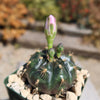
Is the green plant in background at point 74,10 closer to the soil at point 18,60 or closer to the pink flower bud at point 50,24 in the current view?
the soil at point 18,60

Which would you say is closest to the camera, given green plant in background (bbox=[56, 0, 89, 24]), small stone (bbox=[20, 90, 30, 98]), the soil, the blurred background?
small stone (bbox=[20, 90, 30, 98])

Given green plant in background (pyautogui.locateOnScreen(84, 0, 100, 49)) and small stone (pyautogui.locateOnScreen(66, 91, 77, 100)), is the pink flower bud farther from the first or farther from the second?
green plant in background (pyautogui.locateOnScreen(84, 0, 100, 49))

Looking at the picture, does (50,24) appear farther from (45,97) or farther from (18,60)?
(18,60)

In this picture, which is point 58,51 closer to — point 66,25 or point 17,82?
point 17,82

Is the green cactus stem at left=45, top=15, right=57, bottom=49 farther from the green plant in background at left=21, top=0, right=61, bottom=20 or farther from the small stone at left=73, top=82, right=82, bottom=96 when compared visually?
the green plant in background at left=21, top=0, right=61, bottom=20

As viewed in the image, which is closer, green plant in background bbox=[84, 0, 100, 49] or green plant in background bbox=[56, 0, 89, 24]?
green plant in background bbox=[84, 0, 100, 49]

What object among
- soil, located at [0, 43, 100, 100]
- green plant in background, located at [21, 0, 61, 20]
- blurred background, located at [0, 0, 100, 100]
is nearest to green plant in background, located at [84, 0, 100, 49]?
blurred background, located at [0, 0, 100, 100]

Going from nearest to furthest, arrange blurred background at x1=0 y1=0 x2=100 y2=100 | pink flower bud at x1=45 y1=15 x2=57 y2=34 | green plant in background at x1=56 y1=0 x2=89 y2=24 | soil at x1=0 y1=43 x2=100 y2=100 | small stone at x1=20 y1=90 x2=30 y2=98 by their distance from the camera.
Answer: pink flower bud at x1=45 y1=15 x2=57 y2=34 < small stone at x1=20 y1=90 x2=30 y2=98 < soil at x1=0 y1=43 x2=100 y2=100 < blurred background at x1=0 y1=0 x2=100 y2=100 < green plant in background at x1=56 y1=0 x2=89 y2=24

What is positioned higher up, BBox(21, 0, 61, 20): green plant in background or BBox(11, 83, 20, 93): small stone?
BBox(21, 0, 61, 20): green plant in background

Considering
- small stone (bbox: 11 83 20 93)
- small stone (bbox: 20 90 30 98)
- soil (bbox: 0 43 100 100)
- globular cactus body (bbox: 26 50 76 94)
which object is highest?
globular cactus body (bbox: 26 50 76 94)
